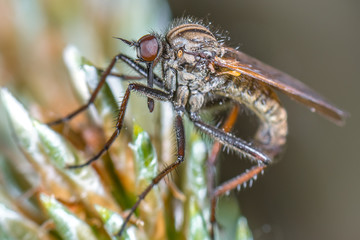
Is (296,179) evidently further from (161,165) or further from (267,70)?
(161,165)

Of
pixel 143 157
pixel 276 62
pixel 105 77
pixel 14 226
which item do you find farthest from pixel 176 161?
pixel 276 62

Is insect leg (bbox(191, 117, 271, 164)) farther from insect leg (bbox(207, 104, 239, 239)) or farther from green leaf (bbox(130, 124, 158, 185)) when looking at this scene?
green leaf (bbox(130, 124, 158, 185))

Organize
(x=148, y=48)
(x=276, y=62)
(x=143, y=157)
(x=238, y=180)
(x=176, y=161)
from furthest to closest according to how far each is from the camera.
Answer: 1. (x=276, y=62)
2. (x=238, y=180)
3. (x=148, y=48)
4. (x=176, y=161)
5. (x=143, y=157)

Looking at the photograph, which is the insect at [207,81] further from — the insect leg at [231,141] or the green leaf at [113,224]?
the green leaf at [113,224]

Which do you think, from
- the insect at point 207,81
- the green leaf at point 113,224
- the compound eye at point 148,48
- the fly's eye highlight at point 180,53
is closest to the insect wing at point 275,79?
the insect at point 207,81

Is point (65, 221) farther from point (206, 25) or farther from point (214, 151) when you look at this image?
point (206, 25)

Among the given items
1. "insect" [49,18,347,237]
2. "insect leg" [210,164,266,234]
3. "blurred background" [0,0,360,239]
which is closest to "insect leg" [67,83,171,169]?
"insect" [49,18,347,237]

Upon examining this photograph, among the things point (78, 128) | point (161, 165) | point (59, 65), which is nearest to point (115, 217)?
point (161, 165)
